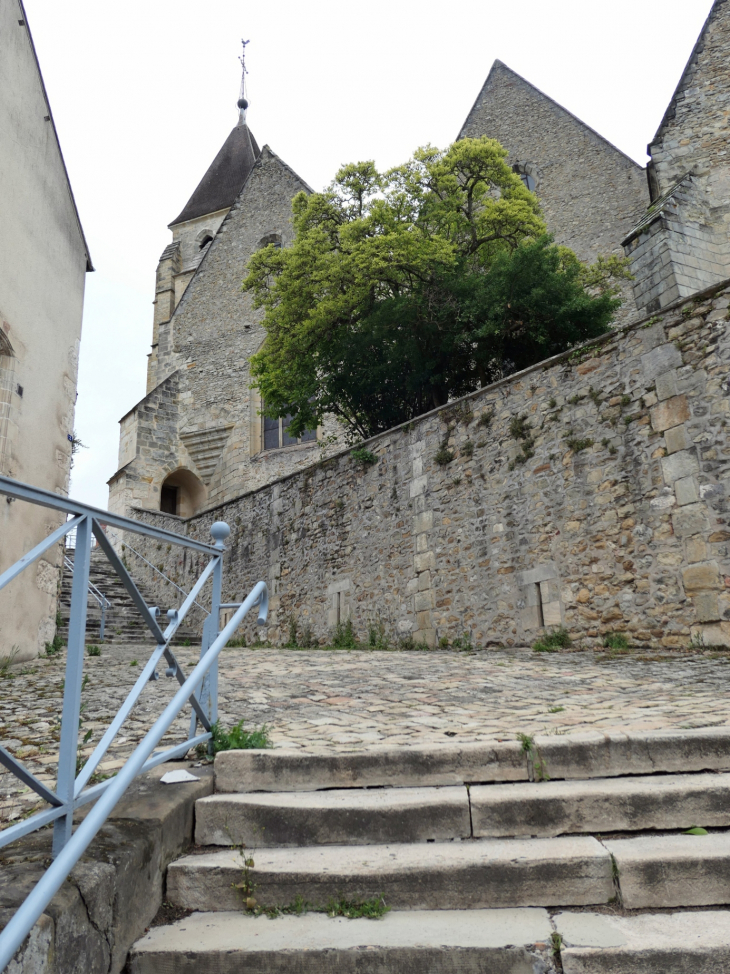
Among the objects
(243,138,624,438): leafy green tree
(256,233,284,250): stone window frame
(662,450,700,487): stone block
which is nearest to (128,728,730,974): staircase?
(662,450,700,487): stone block

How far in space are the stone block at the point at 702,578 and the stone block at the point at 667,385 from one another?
168 cm

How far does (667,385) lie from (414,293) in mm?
5727

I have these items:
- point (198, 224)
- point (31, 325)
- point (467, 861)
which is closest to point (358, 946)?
point (467, 861)

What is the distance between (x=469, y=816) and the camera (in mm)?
2430

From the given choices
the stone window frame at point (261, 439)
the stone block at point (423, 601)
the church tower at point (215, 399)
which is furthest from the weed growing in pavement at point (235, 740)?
the stone window frame at point (261, 439)

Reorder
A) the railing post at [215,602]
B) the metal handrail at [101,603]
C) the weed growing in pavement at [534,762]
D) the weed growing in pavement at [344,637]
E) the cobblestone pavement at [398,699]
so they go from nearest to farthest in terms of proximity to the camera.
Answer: the weed growing in pavement at [534,762], the railing post at [215,602], the cobblestone pavement at [398,699], the weed growing in pavement at [344,637], the metal handrail at [101,603]

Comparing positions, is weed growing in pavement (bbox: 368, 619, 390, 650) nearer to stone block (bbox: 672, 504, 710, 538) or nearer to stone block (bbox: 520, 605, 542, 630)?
stone block (bbox: 520, 605, 542, 630)

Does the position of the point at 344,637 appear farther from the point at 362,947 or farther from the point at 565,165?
the point at 565,165

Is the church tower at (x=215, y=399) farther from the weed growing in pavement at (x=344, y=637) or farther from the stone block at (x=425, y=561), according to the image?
the stone block at (x=425, y=561)

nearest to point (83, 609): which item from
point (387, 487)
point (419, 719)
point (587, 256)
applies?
point (419, 719)

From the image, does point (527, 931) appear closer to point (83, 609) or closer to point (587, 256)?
point (83, 609)

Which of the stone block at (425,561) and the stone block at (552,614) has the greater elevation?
the stone block at (425,561)

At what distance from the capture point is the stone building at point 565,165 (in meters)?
17.3

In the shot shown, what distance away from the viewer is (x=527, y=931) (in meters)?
1.92
